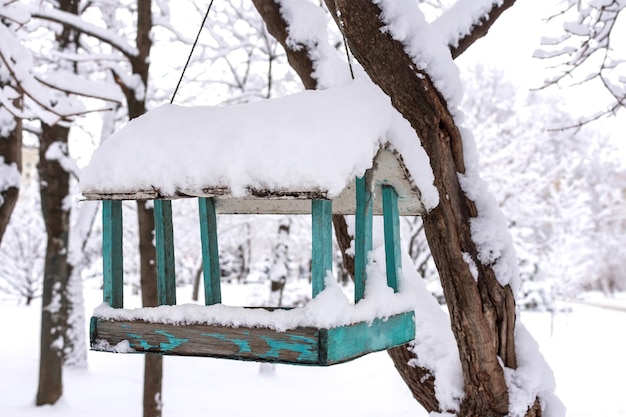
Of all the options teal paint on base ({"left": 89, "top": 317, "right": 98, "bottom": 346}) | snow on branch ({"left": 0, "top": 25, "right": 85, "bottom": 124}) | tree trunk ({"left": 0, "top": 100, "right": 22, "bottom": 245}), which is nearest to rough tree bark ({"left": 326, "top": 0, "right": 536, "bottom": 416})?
teal paint on base ({"left": 89, "top": 317, "right": 98, "bottom": 346})

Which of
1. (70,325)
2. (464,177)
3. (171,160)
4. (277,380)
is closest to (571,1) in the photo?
(464,177)

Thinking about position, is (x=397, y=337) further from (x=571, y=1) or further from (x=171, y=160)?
(x=571, y=1)

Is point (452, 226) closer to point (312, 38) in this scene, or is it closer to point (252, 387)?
point (312, 38)

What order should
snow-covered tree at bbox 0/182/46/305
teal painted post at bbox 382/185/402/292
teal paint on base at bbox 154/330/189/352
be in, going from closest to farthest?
teal paint on base at bbox 154/330/189/352, teal painted post at bbox 382/185/402/292, snow-covered tree at bbox 0/182/46/305

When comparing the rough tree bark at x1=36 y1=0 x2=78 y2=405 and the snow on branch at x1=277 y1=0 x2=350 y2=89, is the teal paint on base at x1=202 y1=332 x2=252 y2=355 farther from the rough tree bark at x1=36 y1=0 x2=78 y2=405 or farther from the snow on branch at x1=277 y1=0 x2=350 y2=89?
the rough tree bark at x1=36 y1=0 x2=78 y2=405

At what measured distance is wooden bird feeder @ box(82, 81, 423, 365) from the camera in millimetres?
1556

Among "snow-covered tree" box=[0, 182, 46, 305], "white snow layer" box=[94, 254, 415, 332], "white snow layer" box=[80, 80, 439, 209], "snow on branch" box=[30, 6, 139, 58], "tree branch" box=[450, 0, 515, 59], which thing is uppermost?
"snow on branch" box=[30, 6, 139, 58]

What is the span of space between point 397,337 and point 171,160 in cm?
91

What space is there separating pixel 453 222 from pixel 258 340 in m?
1.13

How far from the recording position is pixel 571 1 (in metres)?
4.82

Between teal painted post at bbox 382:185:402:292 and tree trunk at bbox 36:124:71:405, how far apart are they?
6640 millimetres

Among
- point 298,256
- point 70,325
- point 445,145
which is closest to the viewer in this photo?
point 445,145

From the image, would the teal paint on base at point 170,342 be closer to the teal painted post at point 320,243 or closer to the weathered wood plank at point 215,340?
the weathered wood plank at point 215,340

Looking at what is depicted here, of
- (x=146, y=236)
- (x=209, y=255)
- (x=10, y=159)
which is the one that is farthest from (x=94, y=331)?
(x=146, y=236)
